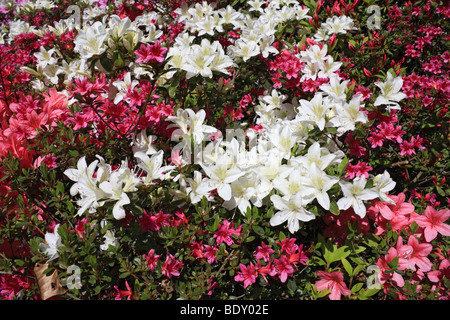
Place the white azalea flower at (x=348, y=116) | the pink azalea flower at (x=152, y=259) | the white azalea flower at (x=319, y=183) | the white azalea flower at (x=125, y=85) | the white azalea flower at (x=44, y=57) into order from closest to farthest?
the white azalea flower at (x=319, y=183) < the pink azalea flower at (x=152, y=259) < the white azalea flower at (x=348, y=116) < the white azalea flower at (x=125, y=85) < the white azalea flower at (x=44, y=57)

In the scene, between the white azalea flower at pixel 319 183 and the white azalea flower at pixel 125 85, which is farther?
the white azalea flower at pixel 125 85

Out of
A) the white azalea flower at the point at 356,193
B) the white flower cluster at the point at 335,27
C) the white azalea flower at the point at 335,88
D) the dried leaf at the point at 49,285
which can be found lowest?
the dried leaf at the point at 49,285

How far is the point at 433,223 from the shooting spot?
1438mm

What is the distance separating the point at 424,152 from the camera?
5.85ft

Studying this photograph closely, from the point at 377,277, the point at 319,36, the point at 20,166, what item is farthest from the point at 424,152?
the point at 20,166

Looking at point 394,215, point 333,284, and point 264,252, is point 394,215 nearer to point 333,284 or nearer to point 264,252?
point 333,284

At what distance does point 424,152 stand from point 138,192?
1.55 meters

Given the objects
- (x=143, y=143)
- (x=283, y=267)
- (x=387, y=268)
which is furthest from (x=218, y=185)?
(x=387, y=268)

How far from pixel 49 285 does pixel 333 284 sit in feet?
4.05

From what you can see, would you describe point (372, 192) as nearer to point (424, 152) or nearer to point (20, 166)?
point (424, 152)

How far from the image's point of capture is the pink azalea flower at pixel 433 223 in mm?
1396

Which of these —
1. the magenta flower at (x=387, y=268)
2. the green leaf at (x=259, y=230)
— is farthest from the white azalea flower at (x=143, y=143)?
the magenta flower at (x=387, y=268)

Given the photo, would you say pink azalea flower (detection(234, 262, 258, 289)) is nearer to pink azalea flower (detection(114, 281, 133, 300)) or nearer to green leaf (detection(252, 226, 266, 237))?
green leaf (detection(252, 226, 266, 237))

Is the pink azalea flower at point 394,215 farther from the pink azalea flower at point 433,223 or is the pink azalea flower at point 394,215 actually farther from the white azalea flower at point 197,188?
the white azalea flower at point 197,188
